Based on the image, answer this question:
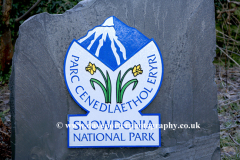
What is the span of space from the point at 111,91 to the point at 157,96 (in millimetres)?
398

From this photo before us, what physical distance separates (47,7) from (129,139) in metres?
3.98

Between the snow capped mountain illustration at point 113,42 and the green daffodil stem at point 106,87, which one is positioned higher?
the snow capped mountain illustration at point 113,42

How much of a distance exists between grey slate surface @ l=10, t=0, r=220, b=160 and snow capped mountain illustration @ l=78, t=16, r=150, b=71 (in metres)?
0.06

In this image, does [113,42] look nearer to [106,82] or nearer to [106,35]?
[106,35]

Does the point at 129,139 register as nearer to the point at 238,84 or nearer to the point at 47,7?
the point at 238,84

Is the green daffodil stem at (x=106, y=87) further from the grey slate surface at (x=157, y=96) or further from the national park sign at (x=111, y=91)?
the grey slate surface at (x=157, y=96)

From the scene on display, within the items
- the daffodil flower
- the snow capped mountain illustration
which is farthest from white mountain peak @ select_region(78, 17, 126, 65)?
the daffodil flower

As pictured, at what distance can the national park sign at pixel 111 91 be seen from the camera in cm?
218

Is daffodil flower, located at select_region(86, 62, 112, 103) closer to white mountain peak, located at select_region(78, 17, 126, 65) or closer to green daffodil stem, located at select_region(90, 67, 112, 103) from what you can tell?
green daffodil stem, located at select_region(90, 67, 112, 103)

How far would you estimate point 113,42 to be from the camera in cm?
219

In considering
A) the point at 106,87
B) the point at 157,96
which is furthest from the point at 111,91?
the point at 157,96

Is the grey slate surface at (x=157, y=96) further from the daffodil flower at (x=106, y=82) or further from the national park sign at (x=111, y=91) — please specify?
the daffodil flower at (x=106, y=82)

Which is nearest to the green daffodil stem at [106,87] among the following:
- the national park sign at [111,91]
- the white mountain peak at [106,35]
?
the national park sign at [111,91]

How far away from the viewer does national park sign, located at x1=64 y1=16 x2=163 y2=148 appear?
7.14ft
